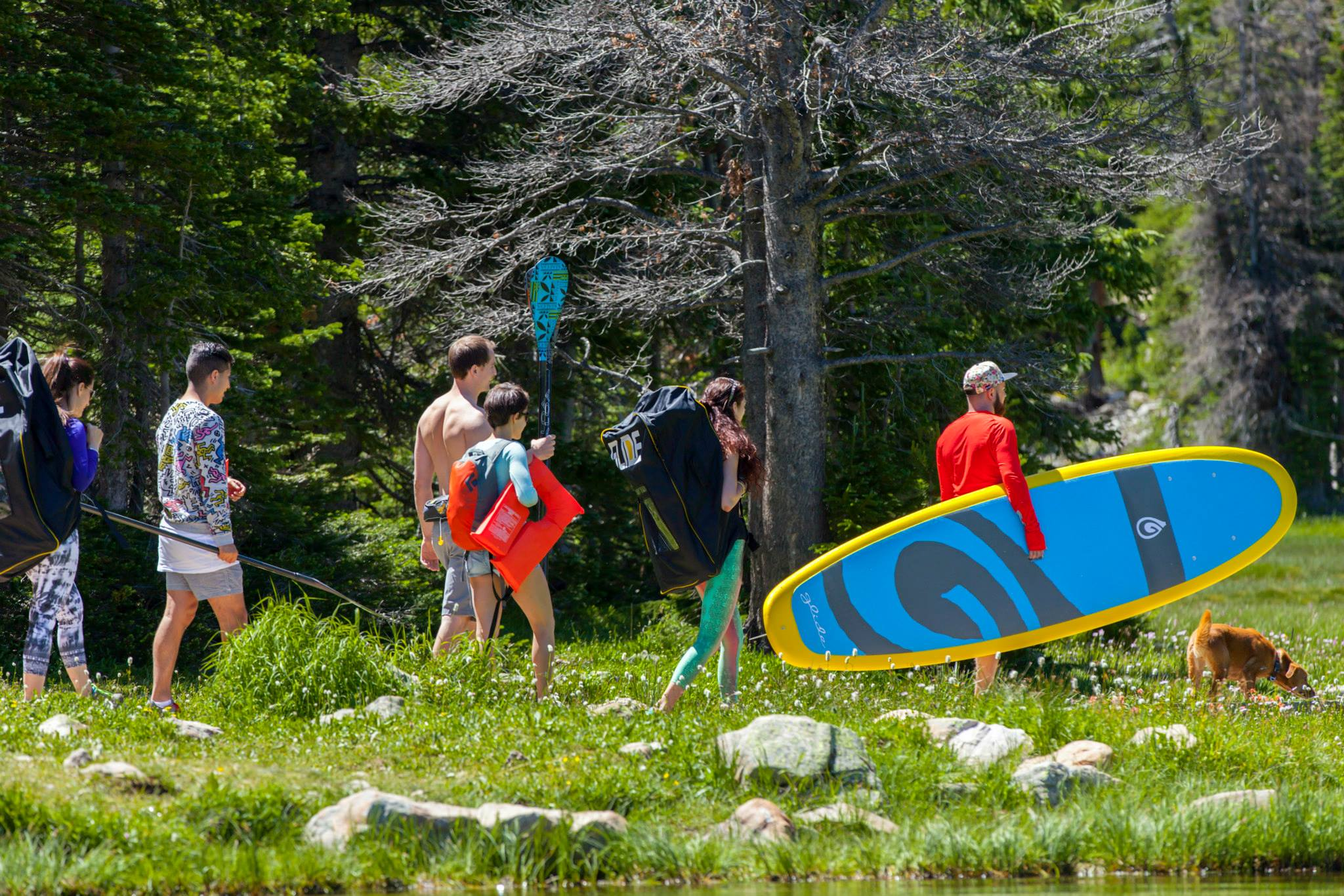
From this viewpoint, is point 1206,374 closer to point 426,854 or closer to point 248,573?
point 248,573

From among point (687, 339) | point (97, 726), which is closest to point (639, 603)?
point (687, 339)

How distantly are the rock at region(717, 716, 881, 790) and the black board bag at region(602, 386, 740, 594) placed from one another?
4.11 feet

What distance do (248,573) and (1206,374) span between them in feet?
88.9

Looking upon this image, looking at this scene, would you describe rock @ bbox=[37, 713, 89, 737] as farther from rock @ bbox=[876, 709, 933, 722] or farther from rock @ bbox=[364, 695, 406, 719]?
rock @ bbox=[876, 709, 933, 722]

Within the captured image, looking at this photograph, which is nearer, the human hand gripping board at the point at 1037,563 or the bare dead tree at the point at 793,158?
the human hand gripping board at the point at 1037,563

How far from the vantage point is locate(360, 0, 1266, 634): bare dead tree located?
9219 millimetres

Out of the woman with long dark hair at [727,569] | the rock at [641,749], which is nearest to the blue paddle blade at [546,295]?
the woman with long dark hair at [727,569]

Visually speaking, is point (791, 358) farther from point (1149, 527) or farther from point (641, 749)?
point (641, 749)

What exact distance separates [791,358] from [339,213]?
6.61 metres

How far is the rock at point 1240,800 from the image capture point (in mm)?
5234

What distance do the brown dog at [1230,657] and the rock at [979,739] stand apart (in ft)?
6.83

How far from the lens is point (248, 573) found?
11383 mm

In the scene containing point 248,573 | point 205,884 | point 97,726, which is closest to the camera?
point 205,884

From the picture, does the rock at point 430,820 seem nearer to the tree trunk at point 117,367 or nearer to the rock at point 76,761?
the rock at point 76,761
